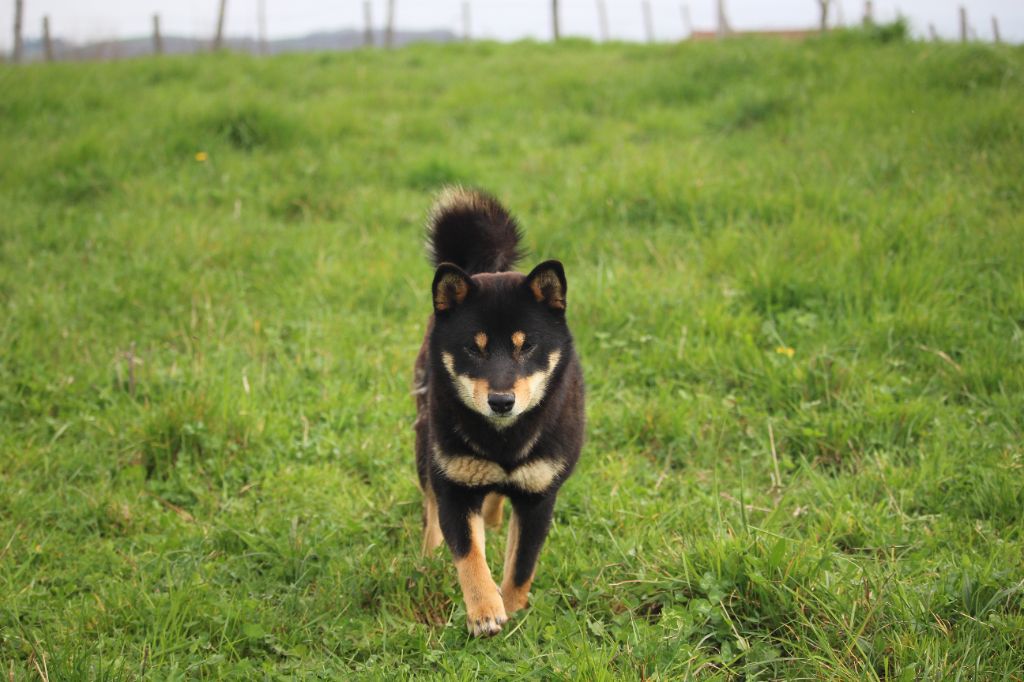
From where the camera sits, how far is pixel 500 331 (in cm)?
300

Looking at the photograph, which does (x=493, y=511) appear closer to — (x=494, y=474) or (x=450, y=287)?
(x=494, y=474)

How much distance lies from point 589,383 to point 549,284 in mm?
1701

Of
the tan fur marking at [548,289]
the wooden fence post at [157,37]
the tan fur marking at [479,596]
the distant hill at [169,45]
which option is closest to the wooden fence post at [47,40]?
the distant hill at [169,45]

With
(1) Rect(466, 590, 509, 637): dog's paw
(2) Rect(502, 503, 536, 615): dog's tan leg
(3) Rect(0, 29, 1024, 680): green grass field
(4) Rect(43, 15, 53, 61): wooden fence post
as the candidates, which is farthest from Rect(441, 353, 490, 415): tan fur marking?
(4) Rect(43, 15, 53, 61): wooden fence post

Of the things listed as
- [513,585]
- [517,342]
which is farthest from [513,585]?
[517,342]

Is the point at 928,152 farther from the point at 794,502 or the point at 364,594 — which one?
the point at 364,594

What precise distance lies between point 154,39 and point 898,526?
932 inches

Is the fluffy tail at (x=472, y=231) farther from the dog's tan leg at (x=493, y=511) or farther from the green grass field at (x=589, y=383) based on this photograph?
the green grass field at (x=589, y=383)

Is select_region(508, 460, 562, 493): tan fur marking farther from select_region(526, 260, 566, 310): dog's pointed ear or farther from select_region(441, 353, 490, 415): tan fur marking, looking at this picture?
select_region(526, 260, 566, 310): dog's pointed ear

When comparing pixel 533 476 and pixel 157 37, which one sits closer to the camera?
pixel 533 476

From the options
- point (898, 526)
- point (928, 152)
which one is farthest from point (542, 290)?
point (928, 152)

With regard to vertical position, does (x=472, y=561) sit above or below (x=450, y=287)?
below

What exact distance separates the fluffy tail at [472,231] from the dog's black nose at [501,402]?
Result: 96cm

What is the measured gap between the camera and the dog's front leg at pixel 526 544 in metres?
3.05
